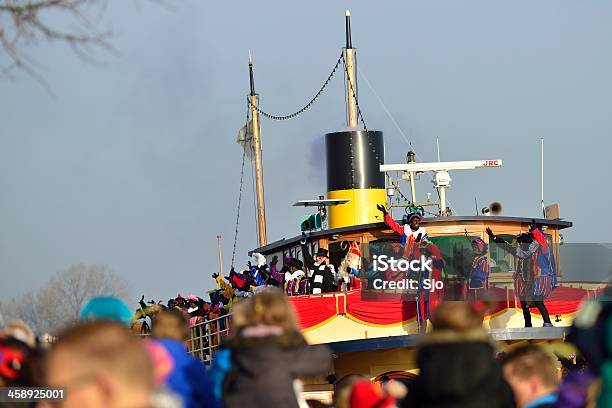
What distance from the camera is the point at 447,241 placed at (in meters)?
19.8

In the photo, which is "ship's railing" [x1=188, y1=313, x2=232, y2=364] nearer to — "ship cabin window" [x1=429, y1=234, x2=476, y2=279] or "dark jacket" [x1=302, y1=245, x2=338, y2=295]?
"dark jacket" [x1=302, y1=245, x2=338, y2=295]

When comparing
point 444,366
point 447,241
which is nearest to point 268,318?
point 444,366

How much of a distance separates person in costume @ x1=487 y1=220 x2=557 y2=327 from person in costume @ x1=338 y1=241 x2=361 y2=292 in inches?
99.8

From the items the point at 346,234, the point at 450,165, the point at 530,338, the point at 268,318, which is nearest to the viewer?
the point at 268,318

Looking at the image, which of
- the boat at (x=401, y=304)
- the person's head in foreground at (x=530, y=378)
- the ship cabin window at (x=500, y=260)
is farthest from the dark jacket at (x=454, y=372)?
the ship cabin window at (x=500, y=260)

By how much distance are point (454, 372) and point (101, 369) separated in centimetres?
248

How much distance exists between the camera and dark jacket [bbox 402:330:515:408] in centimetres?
559

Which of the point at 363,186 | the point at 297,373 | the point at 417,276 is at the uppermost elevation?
the point at 363,186

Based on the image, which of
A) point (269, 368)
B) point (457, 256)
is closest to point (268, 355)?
point (269, 368)

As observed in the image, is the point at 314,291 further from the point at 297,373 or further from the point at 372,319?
the point at 297,373

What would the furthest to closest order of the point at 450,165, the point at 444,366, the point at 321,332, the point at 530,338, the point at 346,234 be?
1. the point at 450,165
2. the point at 346,234
3. the point at 321,332
4. the point at 530,338
5. the point at 444,366

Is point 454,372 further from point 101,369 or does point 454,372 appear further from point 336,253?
point 336,253

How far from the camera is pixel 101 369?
348 centimetres

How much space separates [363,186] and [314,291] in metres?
5.72
